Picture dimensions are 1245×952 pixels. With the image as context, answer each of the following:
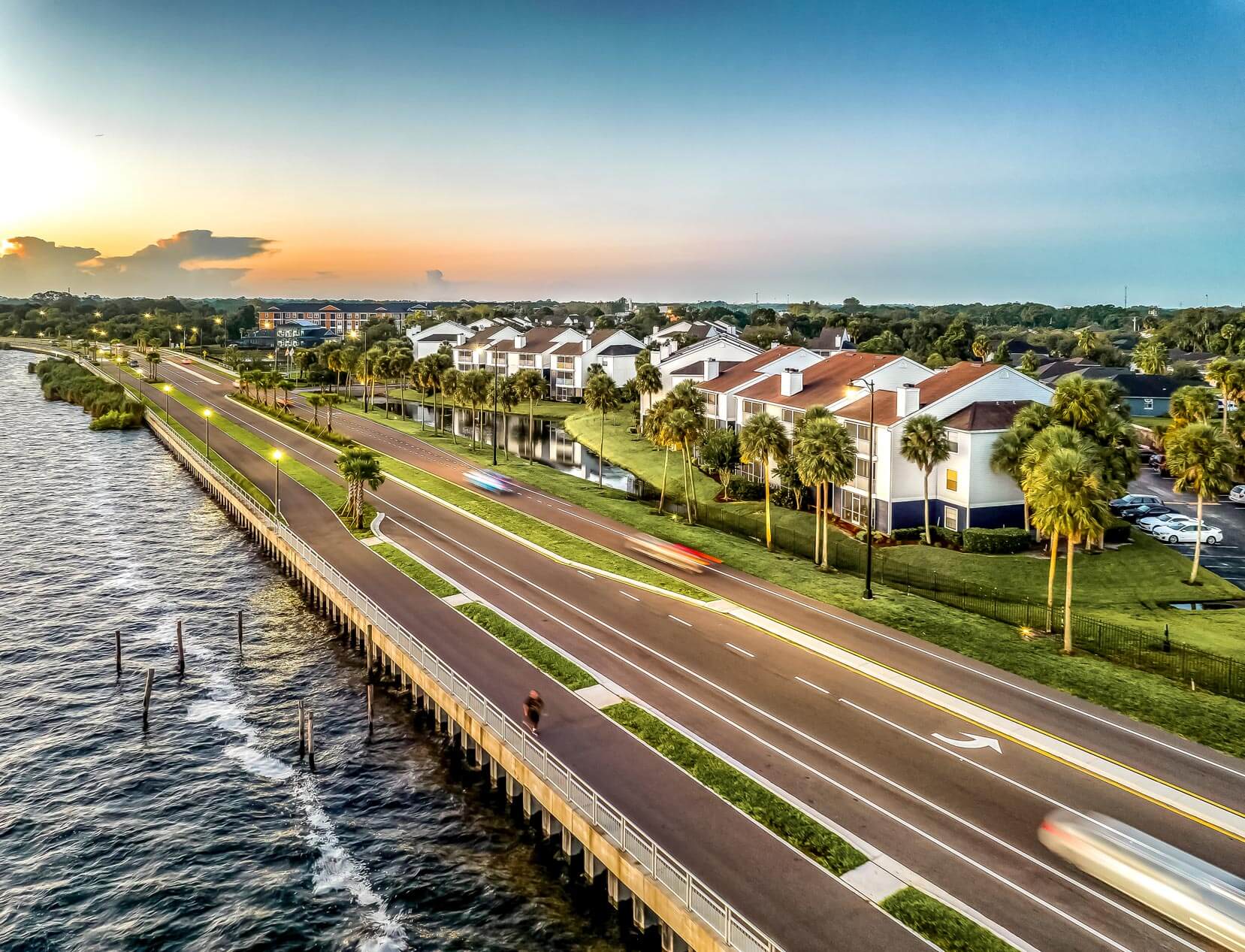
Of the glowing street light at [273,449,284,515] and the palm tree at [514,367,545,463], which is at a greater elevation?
the palm tree at [514,367,545,463]

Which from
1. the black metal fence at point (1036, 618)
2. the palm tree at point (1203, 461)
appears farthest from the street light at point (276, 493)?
the palm tree at point (1203, 461)

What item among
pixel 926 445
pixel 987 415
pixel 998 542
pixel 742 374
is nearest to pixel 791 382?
pixel 742 374

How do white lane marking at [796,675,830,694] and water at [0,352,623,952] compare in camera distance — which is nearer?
water at [0,352,623,952]

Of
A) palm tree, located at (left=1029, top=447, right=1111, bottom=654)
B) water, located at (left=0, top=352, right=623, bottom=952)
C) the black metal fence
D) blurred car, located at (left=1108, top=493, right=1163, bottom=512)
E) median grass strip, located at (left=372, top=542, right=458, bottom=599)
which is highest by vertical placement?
palm tree, located at (left=1029, top=447, right=1111, bottom=654)

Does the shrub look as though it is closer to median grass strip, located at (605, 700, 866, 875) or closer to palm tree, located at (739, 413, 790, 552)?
palm tree, located at (739, 413, 790, 552)

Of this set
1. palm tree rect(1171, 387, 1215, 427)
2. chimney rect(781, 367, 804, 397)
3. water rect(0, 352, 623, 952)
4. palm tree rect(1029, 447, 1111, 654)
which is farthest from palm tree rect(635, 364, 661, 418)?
palm tree rect(1029, 447, 1111, 654)

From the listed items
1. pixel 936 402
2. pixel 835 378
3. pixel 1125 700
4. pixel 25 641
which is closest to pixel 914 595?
pixel 1125 700
